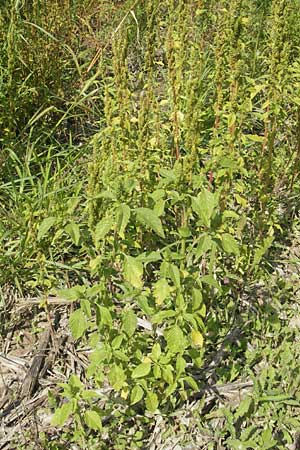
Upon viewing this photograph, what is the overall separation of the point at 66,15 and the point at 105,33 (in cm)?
48

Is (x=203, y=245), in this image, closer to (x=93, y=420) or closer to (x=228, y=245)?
(x=228, y=245)

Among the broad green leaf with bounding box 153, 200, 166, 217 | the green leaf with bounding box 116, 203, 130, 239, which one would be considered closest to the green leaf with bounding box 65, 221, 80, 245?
the green leaf with bounding box 116, 203, 130, 239

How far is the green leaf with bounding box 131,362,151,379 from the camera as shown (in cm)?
183

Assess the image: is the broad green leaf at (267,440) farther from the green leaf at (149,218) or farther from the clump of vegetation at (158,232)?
the green leaf at (149,218)

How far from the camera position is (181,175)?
1950mm

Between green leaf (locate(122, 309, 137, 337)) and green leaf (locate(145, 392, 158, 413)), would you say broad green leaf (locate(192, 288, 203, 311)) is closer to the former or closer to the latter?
green leaf (locate(122, 309, 137, 337))

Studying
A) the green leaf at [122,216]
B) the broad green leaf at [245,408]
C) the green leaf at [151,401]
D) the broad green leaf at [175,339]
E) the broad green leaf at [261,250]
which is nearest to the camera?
the green leaf at [122,216]

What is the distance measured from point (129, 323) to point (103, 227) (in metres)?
0.30

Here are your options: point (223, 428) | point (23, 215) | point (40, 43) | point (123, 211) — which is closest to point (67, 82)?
point (40, 43)

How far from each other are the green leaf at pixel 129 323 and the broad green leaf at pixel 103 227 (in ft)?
0.82

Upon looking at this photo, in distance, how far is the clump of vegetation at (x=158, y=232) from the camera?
1852 millimetres

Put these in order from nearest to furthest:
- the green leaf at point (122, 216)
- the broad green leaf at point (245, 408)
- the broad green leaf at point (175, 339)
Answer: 1. the green leaf at point (122, 216)
2. the broad green leaf at point (175, 339)
3. the broad green leaf at point (245, 408)

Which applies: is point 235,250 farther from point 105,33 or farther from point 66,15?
point 105,33

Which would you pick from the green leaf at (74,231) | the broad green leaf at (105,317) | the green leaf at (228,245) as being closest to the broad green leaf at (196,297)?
the green leaf at (228,245)
